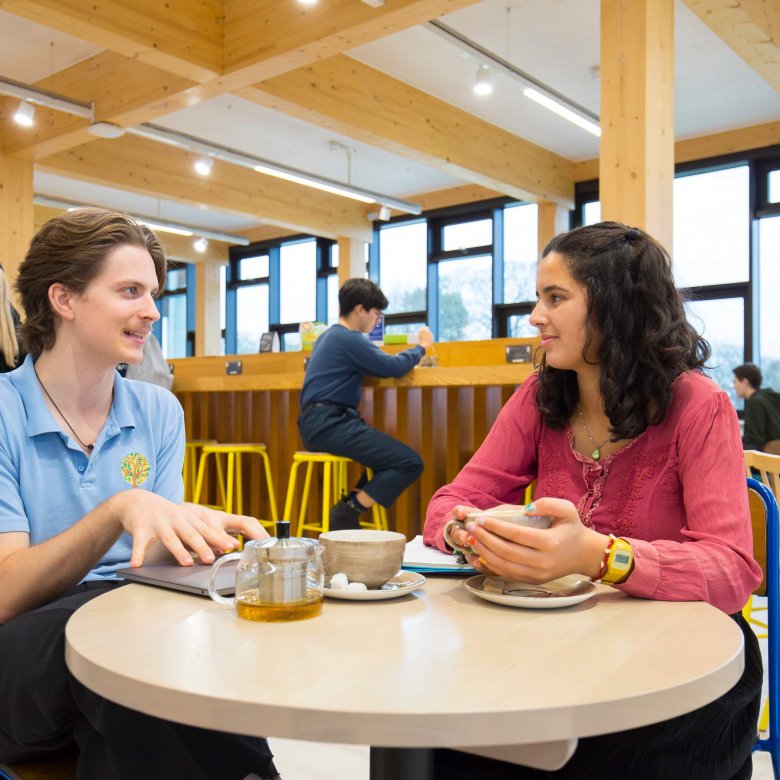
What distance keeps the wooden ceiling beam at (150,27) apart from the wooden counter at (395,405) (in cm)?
192

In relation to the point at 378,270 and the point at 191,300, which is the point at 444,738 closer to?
the point at 378,270

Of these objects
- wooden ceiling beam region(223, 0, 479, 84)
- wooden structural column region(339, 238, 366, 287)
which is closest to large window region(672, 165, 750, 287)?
wooden structural column region(339, 238, 366, 287)

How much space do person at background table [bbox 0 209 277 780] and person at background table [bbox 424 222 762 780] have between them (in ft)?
1.48

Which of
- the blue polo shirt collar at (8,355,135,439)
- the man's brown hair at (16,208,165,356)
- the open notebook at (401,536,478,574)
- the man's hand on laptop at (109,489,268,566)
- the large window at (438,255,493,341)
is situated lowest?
the open notebook at (401,536,478,574)

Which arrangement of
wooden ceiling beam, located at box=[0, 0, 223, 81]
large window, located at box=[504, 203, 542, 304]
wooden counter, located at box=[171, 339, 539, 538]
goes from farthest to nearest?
large window, located at box=[504, 203, 542, 304] → wooden counter, located at box=[171, 339, 539, 538] → wooden ceiling beam, located at box=[0, 0, 223, 81]

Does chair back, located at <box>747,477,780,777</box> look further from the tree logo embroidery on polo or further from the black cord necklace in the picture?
the tree logo embroidery on polo

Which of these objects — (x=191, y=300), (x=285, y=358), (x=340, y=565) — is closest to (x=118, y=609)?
(x=340, y=565)

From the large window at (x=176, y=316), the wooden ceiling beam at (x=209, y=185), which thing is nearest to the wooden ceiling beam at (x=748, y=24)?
the wooden ceiling beam at (x=209, y=185)

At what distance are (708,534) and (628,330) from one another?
1.45ft

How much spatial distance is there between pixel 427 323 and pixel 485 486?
29.6ft

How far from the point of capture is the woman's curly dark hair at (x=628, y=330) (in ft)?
4.93

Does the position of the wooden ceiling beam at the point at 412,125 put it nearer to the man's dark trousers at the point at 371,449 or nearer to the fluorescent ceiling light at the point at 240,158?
the fluorescent ceiling light at the point at 240,158

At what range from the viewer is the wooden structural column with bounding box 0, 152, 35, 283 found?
6.59 meters

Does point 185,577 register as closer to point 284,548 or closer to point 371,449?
point 284,548
